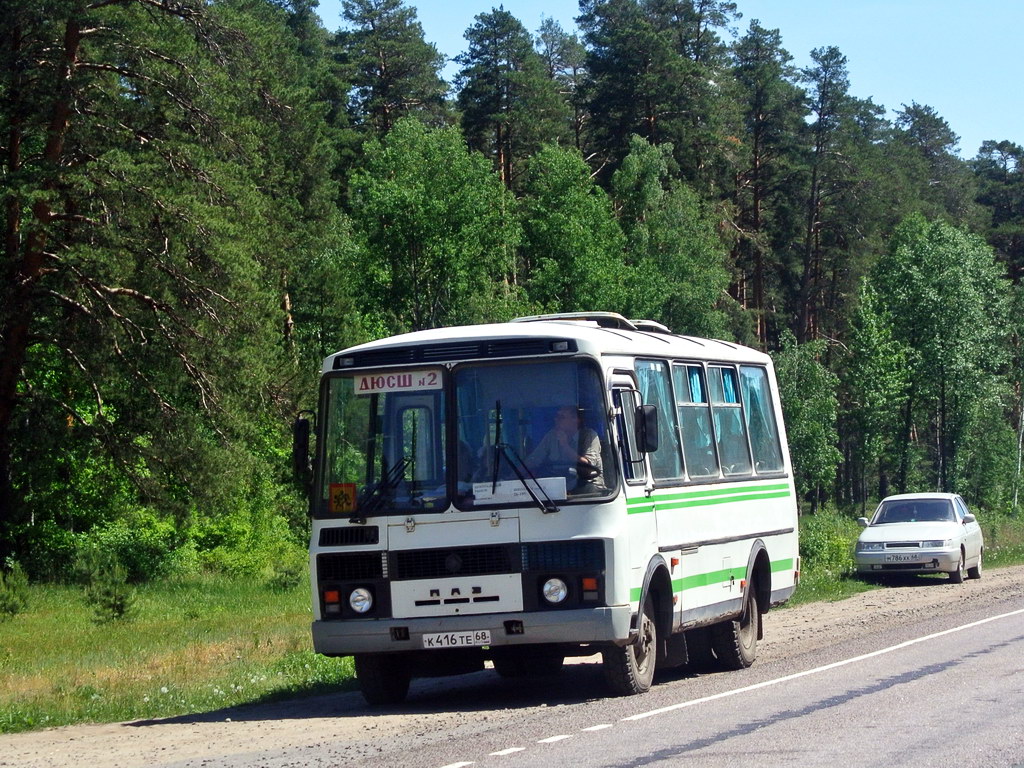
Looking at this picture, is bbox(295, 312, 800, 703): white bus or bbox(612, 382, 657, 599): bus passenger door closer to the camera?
bbox(295, 312, 800, 703): white bus

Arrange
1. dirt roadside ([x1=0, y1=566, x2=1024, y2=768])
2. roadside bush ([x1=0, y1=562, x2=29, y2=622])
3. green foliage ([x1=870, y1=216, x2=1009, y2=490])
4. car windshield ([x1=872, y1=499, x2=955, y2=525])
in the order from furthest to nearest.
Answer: green foliage ([x1=870, y1=216, x2=1009, y2=490]) → car windshield ([x1=872, y1=499, x2=955, y2=525]) → roadside bush ([x1=0, y1=562, x2=29, y2=622]) → dirt roadside ([x1=0, y1=566, x2=1024, y2=768])

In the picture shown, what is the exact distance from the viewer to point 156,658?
17.8 metres

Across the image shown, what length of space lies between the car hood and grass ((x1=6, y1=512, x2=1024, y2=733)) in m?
1.02

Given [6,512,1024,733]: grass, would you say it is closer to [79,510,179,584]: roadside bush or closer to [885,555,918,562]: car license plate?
[885,555,918,562]: car license plate

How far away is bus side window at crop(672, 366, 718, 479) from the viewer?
13453 millimetres

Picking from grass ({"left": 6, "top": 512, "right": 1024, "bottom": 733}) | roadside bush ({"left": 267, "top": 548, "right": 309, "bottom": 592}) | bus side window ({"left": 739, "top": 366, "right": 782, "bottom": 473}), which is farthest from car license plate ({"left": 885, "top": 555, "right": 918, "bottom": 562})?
roadside bush ({"left": 267, "top": 548, "right": 309, "bottom": 592})

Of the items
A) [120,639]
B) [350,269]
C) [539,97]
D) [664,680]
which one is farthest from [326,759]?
[539,97]

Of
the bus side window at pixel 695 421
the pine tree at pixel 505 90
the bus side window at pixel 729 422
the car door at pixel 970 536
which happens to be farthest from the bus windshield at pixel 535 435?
the pine tree at pixel 505 90

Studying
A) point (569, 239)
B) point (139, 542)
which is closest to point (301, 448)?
point (139, 542)

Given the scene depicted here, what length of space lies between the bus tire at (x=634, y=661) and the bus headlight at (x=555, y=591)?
75 cm

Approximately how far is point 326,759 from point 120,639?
13.7 m

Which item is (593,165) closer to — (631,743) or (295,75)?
(295,75)

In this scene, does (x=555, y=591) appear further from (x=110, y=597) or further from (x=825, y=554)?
(x=825, y=554)

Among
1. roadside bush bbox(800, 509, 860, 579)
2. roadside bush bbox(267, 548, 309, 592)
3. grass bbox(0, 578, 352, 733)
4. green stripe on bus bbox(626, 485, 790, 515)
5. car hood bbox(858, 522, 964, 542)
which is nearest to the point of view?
green stripe on bus bbox(626, 485, 790, 515)
